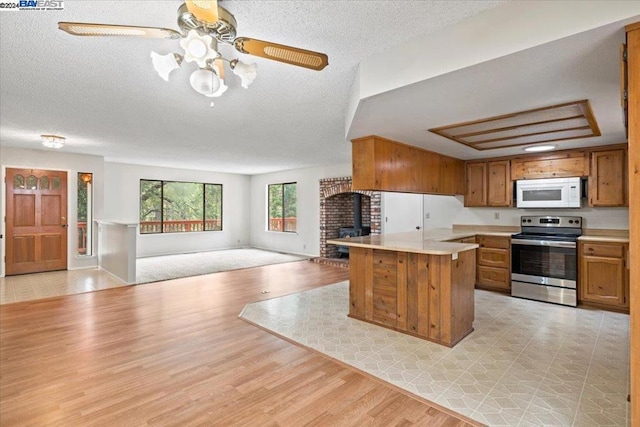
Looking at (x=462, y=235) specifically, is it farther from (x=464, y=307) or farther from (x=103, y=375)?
(x=103, y=375)

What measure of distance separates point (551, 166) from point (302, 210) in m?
5.56

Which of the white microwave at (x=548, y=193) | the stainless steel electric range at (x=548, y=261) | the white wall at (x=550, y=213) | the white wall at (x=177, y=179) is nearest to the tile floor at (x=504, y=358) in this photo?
the stainless steel electric range at (x=548, y=261)

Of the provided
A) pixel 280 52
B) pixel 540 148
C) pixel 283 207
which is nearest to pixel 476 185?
pixel 540 148

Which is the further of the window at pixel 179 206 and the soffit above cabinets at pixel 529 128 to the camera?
the window at pixel 179 206

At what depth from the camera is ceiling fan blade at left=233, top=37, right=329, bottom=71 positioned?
169cm

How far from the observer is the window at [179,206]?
334 inches

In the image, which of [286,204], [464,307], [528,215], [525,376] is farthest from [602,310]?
[286,204]

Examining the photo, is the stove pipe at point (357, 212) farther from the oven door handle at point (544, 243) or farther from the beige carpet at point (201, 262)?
the oven door handle at point (544, 243)

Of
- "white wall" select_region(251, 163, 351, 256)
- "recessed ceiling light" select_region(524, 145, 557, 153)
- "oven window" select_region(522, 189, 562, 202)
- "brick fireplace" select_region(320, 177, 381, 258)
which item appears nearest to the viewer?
"recessed ceiling light" select_region(524, 145, 557, 153)

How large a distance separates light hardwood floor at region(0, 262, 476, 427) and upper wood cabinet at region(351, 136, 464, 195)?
199 centimetres

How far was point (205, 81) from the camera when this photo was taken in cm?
198

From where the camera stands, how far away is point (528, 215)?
198 inches

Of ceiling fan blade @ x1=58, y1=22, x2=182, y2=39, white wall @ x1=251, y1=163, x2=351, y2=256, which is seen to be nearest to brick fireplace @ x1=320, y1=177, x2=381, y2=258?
white wall @ x1=251, y1=163, x2=351, y2=256

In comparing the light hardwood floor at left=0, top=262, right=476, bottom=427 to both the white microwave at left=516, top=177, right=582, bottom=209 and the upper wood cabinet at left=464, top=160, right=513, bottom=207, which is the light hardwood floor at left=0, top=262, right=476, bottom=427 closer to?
the white microwave at left=516, top=177, right=582, bottom=209
